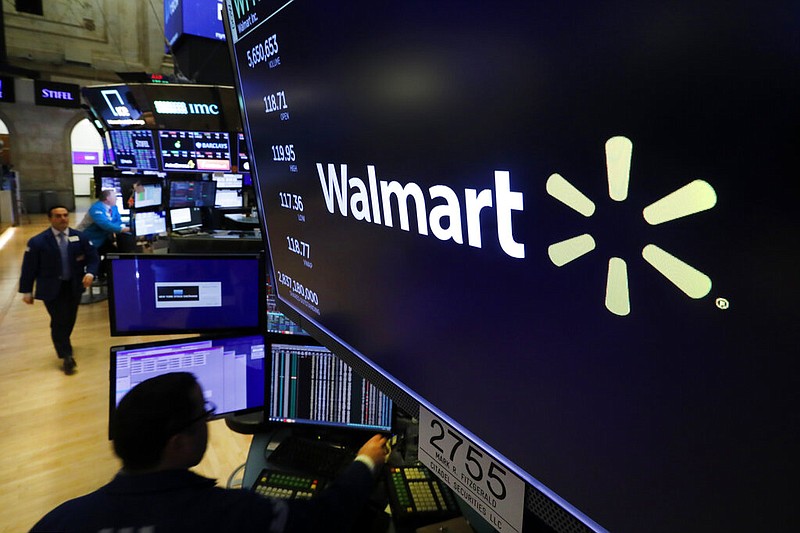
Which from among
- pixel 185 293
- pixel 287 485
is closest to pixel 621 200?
pixel 287 485

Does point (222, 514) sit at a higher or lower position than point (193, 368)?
lower

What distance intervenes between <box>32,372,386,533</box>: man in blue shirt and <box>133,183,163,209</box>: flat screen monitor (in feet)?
18.6

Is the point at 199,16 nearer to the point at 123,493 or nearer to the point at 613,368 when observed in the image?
the point at 123,493

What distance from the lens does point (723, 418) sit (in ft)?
1.35

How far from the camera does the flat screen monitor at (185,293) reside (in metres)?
1.79

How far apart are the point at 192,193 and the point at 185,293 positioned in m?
5.29

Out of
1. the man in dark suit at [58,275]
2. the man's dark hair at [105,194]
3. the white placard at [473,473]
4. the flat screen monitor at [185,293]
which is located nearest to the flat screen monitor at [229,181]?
the man's dark hair at [105,194]

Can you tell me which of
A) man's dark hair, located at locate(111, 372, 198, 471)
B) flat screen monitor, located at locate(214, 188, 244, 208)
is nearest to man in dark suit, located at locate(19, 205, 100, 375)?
flat screen monitor, located at locate(214, 188, 244, 208)

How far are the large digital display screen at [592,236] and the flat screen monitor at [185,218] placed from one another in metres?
5.90

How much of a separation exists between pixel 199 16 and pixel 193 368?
3.39 metres

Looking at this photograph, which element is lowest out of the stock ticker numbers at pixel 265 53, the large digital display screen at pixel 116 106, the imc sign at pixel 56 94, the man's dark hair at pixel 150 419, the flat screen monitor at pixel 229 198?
the man's dark hair at pixel 150 419

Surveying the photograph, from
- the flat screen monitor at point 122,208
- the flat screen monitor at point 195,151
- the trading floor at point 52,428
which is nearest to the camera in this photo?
the trading floor at point 52,428

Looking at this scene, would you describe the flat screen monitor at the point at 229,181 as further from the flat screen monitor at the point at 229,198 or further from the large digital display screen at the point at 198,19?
the large digital display screen at the point at 198,19

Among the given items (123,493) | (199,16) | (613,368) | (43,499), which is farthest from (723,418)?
(199,16)
